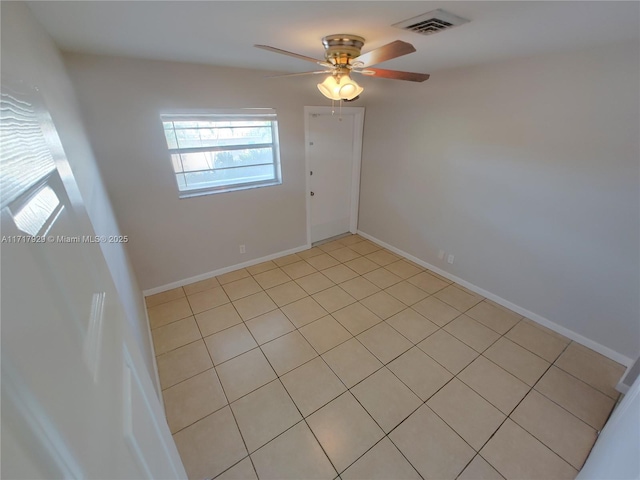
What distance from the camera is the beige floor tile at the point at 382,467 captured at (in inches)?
59.2

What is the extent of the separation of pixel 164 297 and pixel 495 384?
320 centimetres

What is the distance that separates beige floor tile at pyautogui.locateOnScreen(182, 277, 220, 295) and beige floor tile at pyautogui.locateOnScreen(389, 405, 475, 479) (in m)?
2.37

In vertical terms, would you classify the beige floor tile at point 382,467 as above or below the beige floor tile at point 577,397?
below

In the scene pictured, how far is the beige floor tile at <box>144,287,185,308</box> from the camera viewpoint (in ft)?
9.32

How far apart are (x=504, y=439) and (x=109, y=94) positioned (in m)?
3.85

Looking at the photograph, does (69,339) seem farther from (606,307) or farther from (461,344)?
(606,307)

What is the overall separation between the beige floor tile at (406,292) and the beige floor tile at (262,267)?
1.51 m

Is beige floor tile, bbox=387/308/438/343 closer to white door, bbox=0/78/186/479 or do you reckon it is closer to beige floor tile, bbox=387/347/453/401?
beige floor tile, bbox=387/347/453/401

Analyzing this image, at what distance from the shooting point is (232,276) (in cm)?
334

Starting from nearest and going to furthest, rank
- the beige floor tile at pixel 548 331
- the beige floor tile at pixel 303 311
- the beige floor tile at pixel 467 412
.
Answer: the beige floor tile at pixel 467 412 → the beige floor tile at pixel 548 331 → the beige floor tile at pixel 303 311

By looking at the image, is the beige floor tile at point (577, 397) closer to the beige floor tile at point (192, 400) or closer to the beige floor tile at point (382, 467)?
the beige floor tile at point (382, 467)

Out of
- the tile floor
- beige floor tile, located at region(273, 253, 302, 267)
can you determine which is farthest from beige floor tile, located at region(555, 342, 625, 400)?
beige floor tile, located at region(273, 253, 302, 267)

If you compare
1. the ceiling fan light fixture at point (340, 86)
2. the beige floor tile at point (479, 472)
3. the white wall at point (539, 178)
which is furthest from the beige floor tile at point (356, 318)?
the ceiling fan light fixture at point (340, 86)

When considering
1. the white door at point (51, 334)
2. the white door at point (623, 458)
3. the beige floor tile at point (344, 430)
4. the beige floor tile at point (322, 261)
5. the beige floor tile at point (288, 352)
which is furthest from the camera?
the beige floor tile at point (322, 261)
